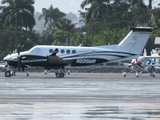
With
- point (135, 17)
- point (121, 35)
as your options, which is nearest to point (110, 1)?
point (135, 17)

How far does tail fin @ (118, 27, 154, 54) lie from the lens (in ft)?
177

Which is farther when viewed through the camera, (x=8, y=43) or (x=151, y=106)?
(x=8, y=43)

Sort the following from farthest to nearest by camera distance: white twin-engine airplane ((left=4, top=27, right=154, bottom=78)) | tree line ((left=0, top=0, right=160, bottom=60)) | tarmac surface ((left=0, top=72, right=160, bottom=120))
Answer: tree line ((left=0, top=0, right=160, bottom=60)) < white twin-engine airplane ((left=4, top=27, right=154, bottom=78)) < tarmac surface ((left=0, top=72, right=160, bottom=120))

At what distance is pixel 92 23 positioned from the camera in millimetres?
117125

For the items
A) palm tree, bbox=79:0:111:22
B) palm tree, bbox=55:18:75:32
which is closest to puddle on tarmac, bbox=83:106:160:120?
palm tree, bbox=79:0:111:22

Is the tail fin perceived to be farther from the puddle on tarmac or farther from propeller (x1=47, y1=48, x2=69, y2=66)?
the puddle on tarmac

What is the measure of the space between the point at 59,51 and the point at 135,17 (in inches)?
2434

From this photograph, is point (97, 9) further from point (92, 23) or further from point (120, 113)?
point (120, 113)

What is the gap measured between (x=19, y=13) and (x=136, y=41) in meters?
58.9

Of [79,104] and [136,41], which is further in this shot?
[136,41]

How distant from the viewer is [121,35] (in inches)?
3836

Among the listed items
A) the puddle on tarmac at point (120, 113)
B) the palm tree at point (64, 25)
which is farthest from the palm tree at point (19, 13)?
the puddle on tarmac at point (120, 113)

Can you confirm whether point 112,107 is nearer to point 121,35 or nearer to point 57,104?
point 57,104

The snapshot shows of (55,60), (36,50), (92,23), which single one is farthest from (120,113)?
(92,23)
